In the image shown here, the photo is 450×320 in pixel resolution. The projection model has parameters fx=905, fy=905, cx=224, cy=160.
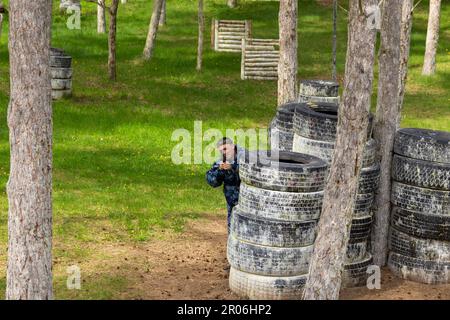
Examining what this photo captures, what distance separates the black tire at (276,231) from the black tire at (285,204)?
0.07 metres

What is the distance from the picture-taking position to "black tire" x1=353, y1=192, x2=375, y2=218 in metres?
12.1

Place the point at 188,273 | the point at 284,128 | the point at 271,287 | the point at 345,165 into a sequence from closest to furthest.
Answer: the point at 345,165 < the point at 271,287 < the point at 188,273 < the point at 284,128

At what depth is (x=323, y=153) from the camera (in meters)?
12.3

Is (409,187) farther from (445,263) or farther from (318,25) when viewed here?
(318,25)

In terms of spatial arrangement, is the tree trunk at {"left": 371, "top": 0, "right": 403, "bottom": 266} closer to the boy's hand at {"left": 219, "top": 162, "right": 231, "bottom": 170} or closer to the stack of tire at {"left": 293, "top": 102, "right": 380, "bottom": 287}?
the stack of tire at {"left": 293, "top": 102, "right": 380, "bottom": 287}

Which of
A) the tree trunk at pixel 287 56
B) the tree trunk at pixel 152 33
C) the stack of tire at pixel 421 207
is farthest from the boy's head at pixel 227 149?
the tree trunk at pixel 152 33

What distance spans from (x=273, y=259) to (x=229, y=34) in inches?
911

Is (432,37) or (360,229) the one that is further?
(432,37)

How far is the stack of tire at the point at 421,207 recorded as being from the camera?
12094 millimetres

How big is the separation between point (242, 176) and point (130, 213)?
4.53 m

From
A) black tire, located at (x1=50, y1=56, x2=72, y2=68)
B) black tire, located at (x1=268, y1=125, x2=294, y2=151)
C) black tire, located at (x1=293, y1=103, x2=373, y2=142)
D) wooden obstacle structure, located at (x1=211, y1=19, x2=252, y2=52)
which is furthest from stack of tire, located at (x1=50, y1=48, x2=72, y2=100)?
black tire, located at (x1=293, y1=103, x2=373, y2=142)

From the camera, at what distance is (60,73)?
82.4 feet

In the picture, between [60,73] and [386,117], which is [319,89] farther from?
[60,73]

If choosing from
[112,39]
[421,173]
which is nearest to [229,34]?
[112,39]
